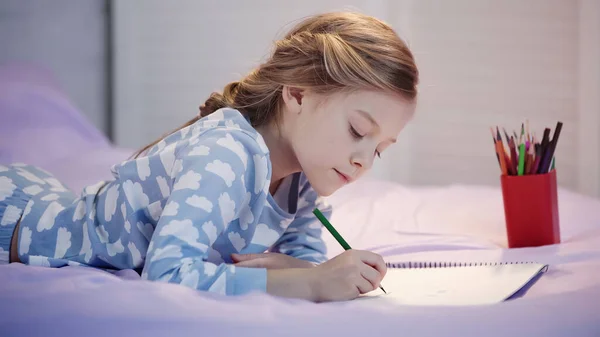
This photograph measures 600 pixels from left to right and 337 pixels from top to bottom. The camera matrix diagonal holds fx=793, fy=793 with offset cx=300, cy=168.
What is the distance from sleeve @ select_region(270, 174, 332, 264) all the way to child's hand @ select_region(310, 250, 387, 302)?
0.99 feet

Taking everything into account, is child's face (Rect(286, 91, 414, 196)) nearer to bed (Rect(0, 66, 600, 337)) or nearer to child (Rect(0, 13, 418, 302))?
child (Rect(0, 13, 418, 302))

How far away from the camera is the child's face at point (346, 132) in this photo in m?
1.00

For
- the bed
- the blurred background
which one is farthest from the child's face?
the blurred background

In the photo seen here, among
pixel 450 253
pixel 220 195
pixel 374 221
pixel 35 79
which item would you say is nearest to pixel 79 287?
pixel 220 195

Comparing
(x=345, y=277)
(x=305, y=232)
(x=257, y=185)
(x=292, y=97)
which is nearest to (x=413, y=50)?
(x=305, y=232)

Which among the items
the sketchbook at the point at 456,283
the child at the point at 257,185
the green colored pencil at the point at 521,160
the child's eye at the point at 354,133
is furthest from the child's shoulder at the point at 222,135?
the green colored pencil at the point at 521,160

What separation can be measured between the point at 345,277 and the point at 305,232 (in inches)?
14.0

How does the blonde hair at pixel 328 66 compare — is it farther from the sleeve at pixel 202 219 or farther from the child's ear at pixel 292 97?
the sleeve at pixel 202 219

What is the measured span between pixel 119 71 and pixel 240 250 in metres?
1.42

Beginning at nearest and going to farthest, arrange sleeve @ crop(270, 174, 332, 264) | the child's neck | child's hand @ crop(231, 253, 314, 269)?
child's hand @ crop(231, 253, 314, 269)
the child's neck
sleeve @ crop(270, 174, 332, 264)

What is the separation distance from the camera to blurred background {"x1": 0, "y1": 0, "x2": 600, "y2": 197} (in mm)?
2217

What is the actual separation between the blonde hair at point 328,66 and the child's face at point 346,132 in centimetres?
2

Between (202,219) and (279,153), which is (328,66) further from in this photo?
(202,219)

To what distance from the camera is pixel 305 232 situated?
1.24m
